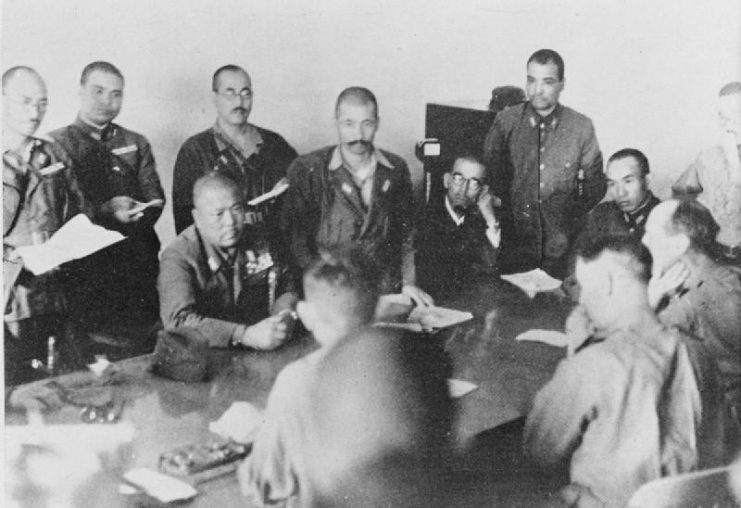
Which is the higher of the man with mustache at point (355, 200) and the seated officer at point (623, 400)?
the man with mustache at point (355, 200)

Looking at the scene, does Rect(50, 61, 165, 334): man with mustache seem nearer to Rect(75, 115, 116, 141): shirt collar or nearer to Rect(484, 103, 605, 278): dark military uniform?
Rect(75, 115, 116, 141): shirt collar

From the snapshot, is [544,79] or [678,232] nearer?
[544,79]

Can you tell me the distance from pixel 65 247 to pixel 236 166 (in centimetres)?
55

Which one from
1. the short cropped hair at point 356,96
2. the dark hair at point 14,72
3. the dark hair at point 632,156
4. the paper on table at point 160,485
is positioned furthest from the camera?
the dark hair at point 632,156

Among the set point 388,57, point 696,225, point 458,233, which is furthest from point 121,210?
point 696,225

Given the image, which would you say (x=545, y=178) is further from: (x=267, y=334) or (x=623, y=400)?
(x=267, y=334)

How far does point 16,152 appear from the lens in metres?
2.47

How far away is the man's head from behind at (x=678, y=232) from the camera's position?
279cm

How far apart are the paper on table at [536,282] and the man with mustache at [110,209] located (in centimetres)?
114

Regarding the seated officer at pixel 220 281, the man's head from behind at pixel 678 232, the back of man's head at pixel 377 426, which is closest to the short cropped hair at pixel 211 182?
the seated officer at pixel 220 281

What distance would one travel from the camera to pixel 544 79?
271 cm

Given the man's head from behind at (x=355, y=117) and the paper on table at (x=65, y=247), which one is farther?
the man's head from behind at (x=355, y=117)

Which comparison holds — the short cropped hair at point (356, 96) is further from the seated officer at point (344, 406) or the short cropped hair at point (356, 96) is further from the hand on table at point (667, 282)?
the hand on table at point (667, 282)

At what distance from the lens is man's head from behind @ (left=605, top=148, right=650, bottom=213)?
9.14 feet
